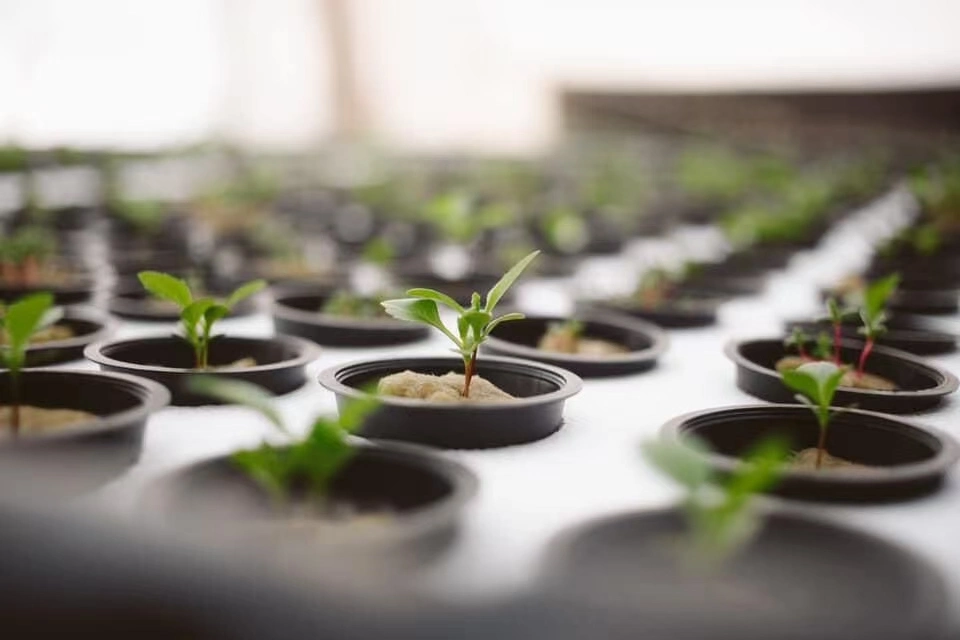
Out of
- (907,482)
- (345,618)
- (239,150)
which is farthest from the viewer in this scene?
(239,150)

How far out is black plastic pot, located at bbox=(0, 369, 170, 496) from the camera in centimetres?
80

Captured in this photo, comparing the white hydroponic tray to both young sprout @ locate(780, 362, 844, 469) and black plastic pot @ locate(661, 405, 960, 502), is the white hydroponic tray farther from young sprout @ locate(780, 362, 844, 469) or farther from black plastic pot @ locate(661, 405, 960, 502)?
young sprout @ locate(780, 362, 844, 469)

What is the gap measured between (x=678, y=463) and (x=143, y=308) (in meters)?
2.17

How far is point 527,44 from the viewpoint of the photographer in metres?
12.7

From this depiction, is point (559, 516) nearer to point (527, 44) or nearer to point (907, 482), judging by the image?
point (907, 482)

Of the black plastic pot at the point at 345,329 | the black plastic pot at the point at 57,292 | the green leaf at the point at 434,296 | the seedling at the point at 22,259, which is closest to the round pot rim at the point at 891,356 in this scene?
the green leaf at the point at 434,296

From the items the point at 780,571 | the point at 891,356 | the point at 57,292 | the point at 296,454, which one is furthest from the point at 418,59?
the point at 780,571

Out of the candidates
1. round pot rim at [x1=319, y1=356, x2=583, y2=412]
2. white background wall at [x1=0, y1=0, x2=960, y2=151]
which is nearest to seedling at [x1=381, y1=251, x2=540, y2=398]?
round pot rim at [x1=319, y1=356, x2=583, y2=412]

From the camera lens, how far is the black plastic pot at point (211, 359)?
1.80m

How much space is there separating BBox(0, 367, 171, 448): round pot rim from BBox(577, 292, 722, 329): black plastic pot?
1583 millimetres

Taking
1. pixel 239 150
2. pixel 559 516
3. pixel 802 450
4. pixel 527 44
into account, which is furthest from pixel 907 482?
pixel 527 44

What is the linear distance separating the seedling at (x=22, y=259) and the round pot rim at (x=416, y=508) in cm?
217

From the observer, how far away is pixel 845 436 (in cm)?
162

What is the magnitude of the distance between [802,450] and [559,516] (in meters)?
0.53
